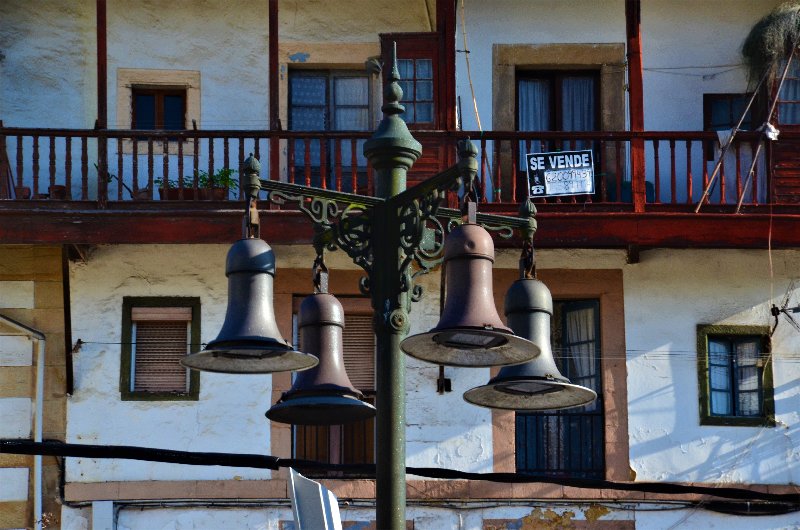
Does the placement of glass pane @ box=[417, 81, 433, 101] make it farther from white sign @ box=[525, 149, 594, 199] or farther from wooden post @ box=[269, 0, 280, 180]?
wooden post @ box=[269, 0, 280, 180]

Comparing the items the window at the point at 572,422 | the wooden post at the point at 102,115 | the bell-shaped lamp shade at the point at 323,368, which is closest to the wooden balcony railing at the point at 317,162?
the wooden post at the point at 102,115

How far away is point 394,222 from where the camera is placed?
388 inches

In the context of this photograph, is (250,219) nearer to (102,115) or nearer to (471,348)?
(471,348)

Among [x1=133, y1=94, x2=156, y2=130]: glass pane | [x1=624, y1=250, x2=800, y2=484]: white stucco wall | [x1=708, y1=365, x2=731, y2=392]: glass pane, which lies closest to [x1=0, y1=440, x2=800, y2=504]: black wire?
[x1=624, y1=250, x2=800, y2=484]: white stucco wall

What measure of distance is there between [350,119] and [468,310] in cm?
1031

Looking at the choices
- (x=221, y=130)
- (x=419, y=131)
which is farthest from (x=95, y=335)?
(x=419, y=131)

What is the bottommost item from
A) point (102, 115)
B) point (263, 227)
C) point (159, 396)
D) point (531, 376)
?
point (159, 396)

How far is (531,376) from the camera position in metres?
10.5

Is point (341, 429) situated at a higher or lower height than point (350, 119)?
lower

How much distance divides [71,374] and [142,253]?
1.41 metres

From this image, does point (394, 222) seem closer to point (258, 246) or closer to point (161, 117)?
point (258, 246)

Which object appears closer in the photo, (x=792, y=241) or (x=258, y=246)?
(x=258, y=246)

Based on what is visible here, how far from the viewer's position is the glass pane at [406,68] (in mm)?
18406

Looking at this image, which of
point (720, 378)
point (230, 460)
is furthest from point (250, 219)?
point (720, 378)
